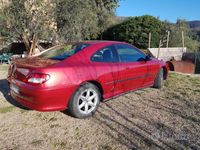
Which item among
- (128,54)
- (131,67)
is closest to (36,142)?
(131,67)

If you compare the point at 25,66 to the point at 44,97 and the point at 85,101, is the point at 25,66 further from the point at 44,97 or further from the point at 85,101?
the point at 85,101

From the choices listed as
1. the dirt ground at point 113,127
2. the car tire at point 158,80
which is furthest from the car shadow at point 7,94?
the car tire at point 158,80

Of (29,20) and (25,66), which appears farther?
(29,20)

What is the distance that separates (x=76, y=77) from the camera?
459 centimetres

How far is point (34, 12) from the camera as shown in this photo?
12.4m

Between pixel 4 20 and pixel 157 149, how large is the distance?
1041 centimetres

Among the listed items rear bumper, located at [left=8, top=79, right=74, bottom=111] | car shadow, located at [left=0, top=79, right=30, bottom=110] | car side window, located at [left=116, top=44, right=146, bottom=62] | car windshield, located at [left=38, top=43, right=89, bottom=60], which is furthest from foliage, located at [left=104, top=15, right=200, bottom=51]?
rear bumper, located at [left=8, top=79, right=74, bottom=111]

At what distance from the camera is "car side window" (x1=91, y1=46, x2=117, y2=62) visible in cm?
509

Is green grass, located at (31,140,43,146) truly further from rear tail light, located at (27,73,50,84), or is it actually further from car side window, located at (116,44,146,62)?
car side window, located at (116,44,146,62)

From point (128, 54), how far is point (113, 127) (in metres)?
2.03

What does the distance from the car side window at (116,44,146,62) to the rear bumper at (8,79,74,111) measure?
1.60 meters

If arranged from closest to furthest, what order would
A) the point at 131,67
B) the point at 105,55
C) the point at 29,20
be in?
1. the point at 105,55
2. the point at 131,67
3. the point at 29,20

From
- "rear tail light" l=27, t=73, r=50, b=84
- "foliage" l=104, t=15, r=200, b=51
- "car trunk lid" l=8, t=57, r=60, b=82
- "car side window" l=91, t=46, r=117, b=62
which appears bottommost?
"rear tail light" l=27, t=73, r=50, b=84

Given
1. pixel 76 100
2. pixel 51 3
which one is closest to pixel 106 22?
pixel 51 3
